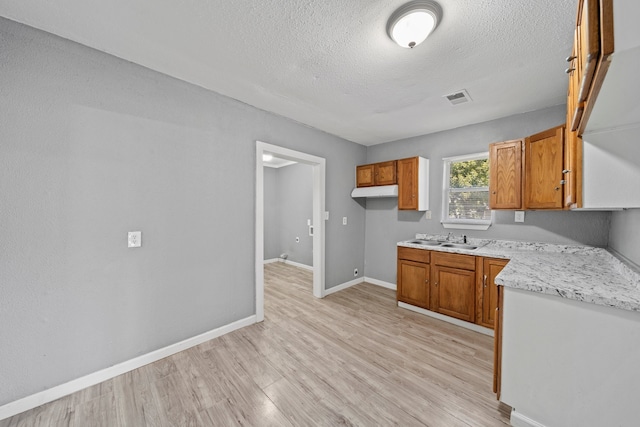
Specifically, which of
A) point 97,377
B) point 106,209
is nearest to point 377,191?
point 106,209

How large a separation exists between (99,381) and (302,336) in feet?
5.65

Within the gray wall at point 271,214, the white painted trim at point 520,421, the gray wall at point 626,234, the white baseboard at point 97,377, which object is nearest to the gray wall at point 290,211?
the gray wall at point 271,214

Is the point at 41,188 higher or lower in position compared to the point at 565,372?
higher

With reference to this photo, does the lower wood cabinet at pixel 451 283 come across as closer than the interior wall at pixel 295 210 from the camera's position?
Yes

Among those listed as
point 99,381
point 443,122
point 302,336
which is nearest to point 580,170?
point 443,122

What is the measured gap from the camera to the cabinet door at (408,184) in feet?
11.8

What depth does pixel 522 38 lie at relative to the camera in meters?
1.68

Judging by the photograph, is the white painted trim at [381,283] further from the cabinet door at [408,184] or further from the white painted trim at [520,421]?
the white painted trim at [520,421]

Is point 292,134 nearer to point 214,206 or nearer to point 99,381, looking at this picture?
point 214,206

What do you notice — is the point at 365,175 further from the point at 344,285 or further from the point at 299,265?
the point at 299,265

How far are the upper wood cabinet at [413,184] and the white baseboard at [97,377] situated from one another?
3.01 metres

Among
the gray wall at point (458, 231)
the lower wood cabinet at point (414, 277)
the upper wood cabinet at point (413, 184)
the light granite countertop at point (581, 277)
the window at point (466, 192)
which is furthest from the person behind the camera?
the upper wood cabinet at point (413, 184)

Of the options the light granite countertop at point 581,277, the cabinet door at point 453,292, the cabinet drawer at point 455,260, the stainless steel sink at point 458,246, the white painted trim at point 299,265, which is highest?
the light granite countertop at point 581,277

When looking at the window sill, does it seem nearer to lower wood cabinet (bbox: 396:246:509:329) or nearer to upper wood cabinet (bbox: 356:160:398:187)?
lower wood cabinet (bbox: 396:246:509:329)
